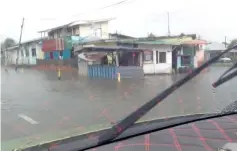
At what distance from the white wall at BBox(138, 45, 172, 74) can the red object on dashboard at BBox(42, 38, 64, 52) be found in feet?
31.9

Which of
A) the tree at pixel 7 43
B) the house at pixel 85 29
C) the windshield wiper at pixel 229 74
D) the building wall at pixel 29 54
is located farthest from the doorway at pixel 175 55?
the tree at pixel 7 43

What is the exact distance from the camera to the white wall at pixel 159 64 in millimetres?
23766

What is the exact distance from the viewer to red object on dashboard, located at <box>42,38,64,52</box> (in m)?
30.0

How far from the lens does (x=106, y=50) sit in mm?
21031

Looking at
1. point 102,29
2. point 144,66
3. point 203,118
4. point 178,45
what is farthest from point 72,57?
point 203,118

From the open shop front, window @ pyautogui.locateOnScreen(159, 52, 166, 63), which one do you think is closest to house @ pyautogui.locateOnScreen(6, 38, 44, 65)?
the open shop front

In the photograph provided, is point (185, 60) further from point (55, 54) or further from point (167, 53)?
point (55, 54)

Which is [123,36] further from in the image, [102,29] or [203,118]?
[203,118]

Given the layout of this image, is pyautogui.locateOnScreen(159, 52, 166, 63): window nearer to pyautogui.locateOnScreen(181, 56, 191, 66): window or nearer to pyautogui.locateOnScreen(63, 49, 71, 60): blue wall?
pyautogui.locateOnScreen(181, 56, 191, 66): window

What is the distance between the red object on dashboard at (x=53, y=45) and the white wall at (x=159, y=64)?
9.72 meters

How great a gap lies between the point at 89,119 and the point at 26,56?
122 ft

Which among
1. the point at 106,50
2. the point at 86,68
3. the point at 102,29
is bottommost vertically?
the point at 86,68

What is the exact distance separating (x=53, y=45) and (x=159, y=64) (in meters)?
12.5

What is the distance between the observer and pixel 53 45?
3120 centimetres
